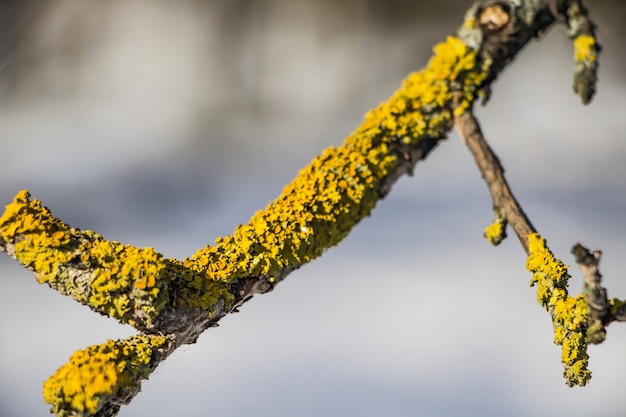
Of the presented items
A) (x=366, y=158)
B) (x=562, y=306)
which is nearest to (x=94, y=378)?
(x=366, y=158)

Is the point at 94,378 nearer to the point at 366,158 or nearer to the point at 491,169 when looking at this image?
the point at 366,158

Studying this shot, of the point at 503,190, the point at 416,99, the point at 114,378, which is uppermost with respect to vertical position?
the point at 416,99

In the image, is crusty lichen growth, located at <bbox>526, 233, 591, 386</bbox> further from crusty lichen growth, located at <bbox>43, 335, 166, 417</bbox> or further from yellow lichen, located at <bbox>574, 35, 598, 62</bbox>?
crusty lichen growth, located at <bbox>43, 335, 166, 417</bbox>

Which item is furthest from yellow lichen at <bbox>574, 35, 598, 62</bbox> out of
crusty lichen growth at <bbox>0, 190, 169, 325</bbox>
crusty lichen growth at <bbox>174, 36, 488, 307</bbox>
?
crusty lichen growth at <bbox>0, 190, 169, 325</bbox>

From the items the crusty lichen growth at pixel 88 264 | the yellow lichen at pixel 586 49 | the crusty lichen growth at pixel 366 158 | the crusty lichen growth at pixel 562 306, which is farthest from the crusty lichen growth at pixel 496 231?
the crusty lichen growth at pixel 88 264

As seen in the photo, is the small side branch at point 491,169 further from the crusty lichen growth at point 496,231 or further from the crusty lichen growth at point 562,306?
the crusty lichen growth at point 562,306

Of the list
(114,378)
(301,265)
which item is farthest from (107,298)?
(301,265)

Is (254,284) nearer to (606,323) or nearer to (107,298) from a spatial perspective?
(107,298)
